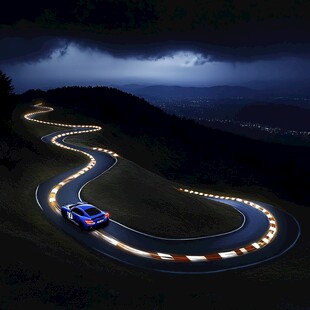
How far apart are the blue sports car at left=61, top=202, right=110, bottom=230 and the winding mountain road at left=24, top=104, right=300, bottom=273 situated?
509 millimetres

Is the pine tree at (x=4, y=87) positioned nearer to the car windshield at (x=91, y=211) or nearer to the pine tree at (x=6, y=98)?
the pine tree at (x=6, y=98)

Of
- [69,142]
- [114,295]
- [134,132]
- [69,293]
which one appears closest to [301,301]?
[114,295]

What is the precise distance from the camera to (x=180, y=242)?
24938 mm

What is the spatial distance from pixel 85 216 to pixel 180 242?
306 inches

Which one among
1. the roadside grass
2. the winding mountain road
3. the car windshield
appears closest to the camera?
the roadside grass

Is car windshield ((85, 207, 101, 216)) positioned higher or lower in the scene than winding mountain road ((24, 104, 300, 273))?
higher

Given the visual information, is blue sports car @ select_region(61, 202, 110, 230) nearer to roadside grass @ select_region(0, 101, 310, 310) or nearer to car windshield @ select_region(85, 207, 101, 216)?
car windshield @ select_region(85, 207, 101, 216)

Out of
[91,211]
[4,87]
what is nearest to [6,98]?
[4,87]

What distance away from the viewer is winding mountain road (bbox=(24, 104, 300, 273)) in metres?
21.6

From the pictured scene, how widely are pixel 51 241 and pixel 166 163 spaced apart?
6935 centimetres

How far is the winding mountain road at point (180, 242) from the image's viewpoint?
70.9 feet

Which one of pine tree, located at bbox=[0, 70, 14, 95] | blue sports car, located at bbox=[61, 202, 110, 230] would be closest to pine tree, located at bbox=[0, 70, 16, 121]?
pine tree, located at bbox=[0, 70, 14, 95]

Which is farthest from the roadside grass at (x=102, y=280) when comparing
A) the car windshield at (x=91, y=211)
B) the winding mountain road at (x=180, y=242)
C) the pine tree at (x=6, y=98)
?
the pine tree at (x=6, y=98)

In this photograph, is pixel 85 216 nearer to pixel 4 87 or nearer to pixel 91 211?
pixel 91 211
